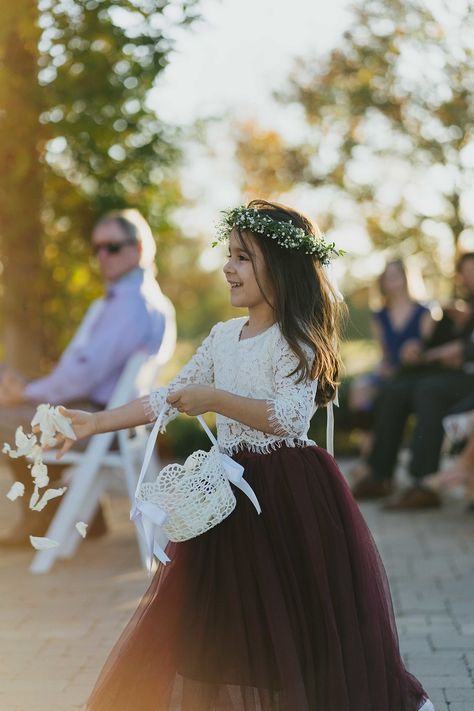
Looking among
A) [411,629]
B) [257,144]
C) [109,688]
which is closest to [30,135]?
[411,629]

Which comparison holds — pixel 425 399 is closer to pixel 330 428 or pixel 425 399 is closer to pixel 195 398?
pixel 330 428

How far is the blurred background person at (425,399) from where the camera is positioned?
7797 mm

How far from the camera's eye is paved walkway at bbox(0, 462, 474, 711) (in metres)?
4.11

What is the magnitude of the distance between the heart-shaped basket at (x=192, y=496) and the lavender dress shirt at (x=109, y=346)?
121 inches

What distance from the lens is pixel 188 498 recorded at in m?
3.27

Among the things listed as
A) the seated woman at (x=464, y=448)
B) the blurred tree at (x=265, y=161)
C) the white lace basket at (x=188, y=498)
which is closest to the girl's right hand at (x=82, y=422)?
the white lace basket at (x=188, y=498)

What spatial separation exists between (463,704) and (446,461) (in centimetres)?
669

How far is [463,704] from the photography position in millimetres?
3799

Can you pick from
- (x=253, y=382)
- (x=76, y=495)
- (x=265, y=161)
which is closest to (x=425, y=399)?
(x=76, y=495)

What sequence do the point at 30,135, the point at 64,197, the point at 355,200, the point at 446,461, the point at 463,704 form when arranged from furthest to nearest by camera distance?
the point at 355,200 → the point at 446,461 → the point at 64,197 → the point at 30,135 → the point at 463,704

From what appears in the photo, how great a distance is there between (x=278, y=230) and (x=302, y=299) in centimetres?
22

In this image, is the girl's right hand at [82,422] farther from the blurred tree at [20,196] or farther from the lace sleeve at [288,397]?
the blurred tree at [20,196]

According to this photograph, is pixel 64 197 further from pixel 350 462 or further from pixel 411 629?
pixel 411 629

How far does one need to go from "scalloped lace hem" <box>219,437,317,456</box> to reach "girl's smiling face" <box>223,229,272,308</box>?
0.42 meters
